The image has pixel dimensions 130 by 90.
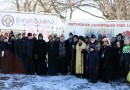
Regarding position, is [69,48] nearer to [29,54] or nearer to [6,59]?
[29,54]

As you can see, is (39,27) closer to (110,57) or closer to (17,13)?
(17,13)

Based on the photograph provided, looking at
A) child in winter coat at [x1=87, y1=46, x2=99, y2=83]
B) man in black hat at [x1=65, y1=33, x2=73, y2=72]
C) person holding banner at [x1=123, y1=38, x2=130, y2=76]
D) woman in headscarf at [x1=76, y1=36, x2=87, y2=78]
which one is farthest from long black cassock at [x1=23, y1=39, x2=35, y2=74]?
person holding banner at [x1=123, y1=38, x2=130, y2=76]

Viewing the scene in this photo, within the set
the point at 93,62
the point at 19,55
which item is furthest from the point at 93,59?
the point at 19,55

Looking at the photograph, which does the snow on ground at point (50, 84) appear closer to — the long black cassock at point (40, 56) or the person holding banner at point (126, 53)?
the long black cassock at point (40, 56)

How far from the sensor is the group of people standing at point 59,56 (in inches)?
509

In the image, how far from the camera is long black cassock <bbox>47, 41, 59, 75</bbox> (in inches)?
557

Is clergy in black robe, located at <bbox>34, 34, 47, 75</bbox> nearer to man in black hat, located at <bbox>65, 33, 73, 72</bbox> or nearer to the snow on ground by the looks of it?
the snow on ground

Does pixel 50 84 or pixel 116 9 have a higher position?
pixel 116 9

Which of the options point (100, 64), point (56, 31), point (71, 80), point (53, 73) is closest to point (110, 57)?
point (100, 64)

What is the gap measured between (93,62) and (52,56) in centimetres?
218

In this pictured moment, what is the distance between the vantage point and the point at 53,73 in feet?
46.9

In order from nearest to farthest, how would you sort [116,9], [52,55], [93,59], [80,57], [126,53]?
1. [126,53]
2. [93,59]
3. [80,57]
4. [52,55]
5. [116,9]

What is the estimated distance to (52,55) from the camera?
46.6ft

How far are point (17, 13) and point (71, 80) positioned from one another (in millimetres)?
4642
